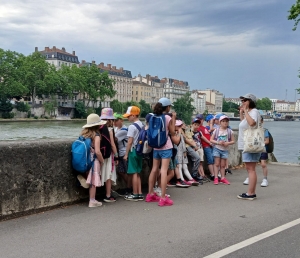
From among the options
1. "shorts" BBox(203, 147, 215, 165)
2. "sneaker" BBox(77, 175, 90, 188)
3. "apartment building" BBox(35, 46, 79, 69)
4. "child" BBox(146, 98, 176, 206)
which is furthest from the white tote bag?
"apartment building" BBox(35, 46, 79, 69)

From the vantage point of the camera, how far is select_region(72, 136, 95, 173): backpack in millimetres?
6008

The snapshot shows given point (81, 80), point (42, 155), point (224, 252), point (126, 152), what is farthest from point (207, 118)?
point (81, 80)

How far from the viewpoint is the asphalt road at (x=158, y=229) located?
433 cm

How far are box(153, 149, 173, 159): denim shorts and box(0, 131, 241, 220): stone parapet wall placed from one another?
4.20 feet

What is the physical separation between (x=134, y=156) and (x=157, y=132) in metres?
0.68

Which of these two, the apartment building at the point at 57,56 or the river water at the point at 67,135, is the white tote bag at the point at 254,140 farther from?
the apartment building at the point at 57,56

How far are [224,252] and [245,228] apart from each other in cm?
100

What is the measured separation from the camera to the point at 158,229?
16.7ft

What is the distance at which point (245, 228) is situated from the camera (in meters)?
5.19

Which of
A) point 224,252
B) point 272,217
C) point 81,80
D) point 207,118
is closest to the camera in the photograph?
point 224,252

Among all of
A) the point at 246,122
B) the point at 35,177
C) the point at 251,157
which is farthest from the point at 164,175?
the point at 35,177

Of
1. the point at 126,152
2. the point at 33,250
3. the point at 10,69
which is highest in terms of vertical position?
the point at 10,69

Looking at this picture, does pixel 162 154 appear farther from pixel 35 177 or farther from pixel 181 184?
pixel 35 177

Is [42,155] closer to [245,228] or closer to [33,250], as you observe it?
[33,250]
